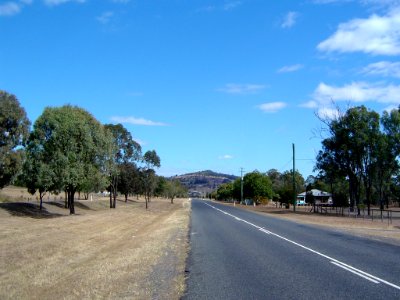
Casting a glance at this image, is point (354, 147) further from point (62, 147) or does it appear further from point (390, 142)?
point (62, 147)

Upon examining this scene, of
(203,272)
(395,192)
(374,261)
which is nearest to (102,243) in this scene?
(203,272)

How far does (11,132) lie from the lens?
3278 centimetres

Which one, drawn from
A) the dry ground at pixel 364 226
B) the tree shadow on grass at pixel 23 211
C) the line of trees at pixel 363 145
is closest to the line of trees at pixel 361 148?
the line of trees at pixel 363 145

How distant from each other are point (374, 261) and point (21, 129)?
26.3 m

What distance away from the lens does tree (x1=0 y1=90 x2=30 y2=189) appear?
3200 cm

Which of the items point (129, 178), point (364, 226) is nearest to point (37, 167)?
point (364, 226)

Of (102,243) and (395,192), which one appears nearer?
(102,243)

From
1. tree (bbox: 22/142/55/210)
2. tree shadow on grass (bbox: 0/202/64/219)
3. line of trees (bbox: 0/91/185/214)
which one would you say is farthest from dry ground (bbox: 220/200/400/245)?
tree shadow on grass (bbox: 0/202/64/219)

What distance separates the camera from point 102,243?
21.7 meters

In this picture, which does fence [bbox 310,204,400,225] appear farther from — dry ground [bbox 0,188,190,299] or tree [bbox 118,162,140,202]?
dry ground [bbox 0,188,190,299]

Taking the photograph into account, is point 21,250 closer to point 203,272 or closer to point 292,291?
point 203,272

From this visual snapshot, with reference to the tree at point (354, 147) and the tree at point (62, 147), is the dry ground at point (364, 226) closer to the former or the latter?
the tree at point (354, 147)

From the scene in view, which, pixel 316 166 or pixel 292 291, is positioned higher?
pixel 316 166

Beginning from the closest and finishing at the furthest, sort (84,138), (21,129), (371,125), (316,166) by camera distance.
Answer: (21,129), (84,138), (371,125), (316,166)
